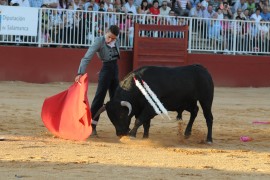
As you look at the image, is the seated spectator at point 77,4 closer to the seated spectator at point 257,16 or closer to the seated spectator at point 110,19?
the seated spectator at point 110,19

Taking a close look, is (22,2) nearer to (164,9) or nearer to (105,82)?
(164,9)

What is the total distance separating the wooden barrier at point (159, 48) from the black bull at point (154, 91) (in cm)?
945

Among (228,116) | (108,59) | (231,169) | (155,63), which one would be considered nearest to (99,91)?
(108,59)

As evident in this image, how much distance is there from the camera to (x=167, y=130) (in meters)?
13.4

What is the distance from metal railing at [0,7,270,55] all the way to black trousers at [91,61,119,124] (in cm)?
867

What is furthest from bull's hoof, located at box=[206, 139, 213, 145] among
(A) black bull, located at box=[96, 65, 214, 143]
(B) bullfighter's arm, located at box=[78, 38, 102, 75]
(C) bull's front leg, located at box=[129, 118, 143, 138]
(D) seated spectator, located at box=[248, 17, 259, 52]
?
(D) seated spectator, located at box=[248, 17, 259, 52]

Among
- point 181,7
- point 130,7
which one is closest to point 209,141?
point 130,7

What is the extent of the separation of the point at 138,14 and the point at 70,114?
33.3 feet

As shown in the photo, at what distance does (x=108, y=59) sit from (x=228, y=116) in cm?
461

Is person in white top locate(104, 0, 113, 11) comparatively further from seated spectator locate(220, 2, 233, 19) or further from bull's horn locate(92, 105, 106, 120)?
bull's horn locate(92, 105, 106, 120)

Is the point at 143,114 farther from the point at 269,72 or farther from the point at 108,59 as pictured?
the point at 269,72

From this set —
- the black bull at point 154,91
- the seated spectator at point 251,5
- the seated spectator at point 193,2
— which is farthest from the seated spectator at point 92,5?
the black bull at point 154,91

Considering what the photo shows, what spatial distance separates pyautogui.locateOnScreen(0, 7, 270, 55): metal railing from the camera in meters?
20.8

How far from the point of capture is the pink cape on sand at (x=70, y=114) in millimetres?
11641
